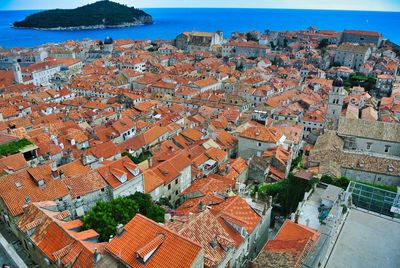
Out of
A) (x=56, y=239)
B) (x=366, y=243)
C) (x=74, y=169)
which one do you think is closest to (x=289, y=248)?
(x=366, y=243)

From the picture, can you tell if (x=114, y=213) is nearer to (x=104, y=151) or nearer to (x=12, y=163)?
(x=12, y=163)

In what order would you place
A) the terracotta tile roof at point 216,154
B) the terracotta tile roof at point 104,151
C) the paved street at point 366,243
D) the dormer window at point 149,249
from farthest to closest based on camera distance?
the terracotta tile roof at point 216,154 < the terracotta tile roof at point 104,151 < the paved street at point 366,243 < the dormer window at point 149,249

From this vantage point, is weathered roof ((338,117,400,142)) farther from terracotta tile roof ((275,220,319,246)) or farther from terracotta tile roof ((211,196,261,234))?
terracotta tile roof ((275,220,319,246))

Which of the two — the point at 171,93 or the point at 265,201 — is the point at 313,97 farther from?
the point at 265,201

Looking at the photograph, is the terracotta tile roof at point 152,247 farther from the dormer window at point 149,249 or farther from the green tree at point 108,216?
the green tree at point 108,216

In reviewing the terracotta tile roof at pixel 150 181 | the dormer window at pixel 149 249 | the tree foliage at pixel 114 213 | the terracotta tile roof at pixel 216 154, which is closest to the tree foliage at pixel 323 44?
the terracotta tile roof at pixel 216 154
